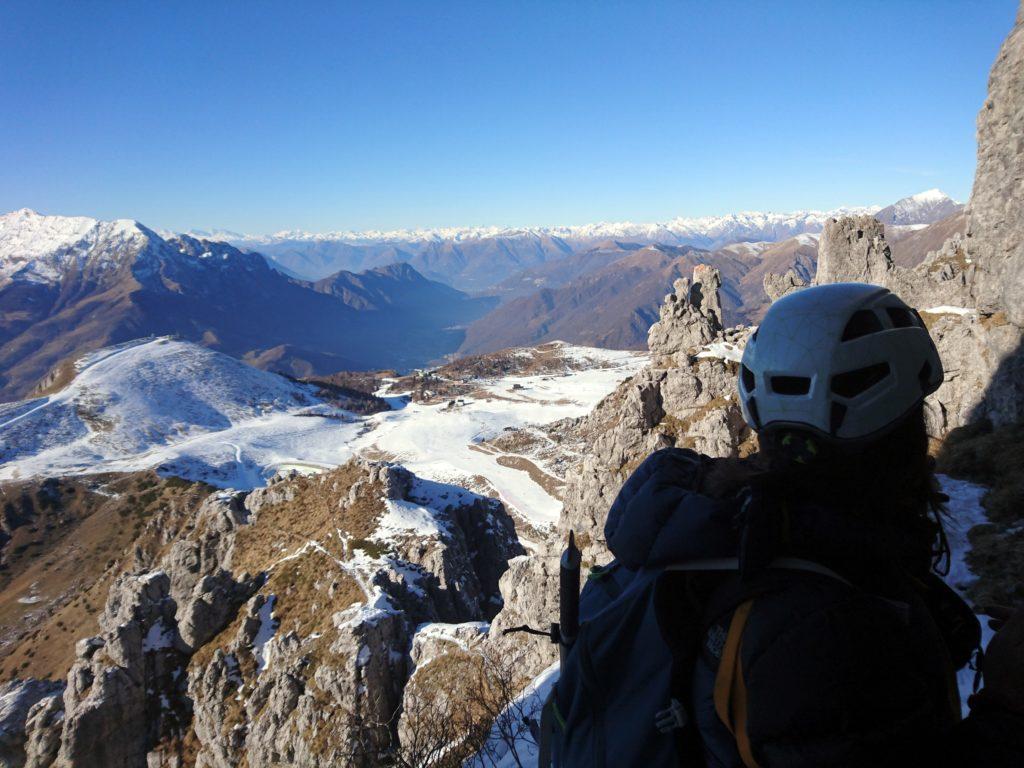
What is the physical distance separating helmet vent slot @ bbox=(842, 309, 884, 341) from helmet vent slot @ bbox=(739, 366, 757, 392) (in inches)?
21.8

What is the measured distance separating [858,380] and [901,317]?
0.72m

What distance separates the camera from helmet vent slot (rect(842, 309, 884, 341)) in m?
2.96

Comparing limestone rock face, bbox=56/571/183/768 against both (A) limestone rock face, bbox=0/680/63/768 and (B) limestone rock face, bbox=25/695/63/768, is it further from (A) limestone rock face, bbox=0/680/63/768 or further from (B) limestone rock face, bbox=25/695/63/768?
(A) limestone rock face, bbox=0/680/63/768

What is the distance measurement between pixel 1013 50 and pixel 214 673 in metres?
55.3

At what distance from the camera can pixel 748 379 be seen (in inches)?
130

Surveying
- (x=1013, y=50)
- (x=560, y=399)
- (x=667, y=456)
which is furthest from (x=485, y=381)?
(x=667, y=456)

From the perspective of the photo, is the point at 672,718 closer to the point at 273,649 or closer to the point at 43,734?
the point at 273,649

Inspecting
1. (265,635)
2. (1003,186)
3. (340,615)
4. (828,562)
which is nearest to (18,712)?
(265,635)

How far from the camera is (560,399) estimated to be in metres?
148

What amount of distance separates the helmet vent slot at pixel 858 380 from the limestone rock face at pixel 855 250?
4824cm

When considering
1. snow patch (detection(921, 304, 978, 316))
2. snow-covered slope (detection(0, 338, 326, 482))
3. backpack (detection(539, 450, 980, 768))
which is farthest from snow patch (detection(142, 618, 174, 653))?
snow-covered slope (detection(0, 338, 326, 482))

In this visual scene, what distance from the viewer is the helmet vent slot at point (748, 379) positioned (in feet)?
10.5

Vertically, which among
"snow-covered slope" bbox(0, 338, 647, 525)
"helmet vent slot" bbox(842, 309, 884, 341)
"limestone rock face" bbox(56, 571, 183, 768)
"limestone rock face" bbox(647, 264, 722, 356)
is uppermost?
"helmet vent slot" bbox(842, 309, 884, 341)

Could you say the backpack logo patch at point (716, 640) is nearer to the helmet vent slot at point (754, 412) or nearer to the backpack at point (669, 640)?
the backpack at point (669, 640)
